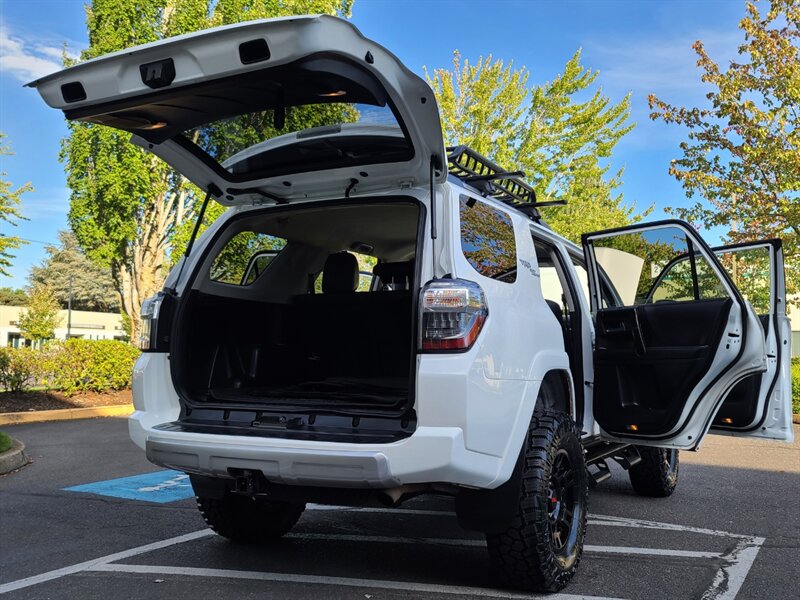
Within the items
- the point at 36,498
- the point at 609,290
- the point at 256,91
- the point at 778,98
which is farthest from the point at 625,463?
the point at 778,98

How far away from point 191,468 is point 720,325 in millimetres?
3245

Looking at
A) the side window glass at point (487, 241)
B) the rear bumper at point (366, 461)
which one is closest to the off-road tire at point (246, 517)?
the rear bumper at point (366, 461)

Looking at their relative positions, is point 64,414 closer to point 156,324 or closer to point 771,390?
point 156,324

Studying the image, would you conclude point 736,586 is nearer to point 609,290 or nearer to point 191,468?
point 609,290

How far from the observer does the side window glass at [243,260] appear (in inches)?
171

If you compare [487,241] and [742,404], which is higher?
[487,241]

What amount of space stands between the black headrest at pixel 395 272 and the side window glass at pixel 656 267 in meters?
1.41

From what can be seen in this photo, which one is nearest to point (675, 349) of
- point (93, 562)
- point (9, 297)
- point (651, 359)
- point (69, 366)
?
point (651, 359)

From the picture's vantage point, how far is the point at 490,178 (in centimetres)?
386

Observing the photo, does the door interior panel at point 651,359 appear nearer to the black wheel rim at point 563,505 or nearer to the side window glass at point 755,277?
the side window glass at point 755,277

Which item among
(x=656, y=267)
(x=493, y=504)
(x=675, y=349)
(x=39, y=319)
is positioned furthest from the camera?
(x=39, y=319)

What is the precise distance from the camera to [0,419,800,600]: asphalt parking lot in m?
3.60

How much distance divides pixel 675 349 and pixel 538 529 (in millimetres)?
1839

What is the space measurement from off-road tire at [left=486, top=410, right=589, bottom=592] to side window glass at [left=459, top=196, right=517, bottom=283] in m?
0.77
